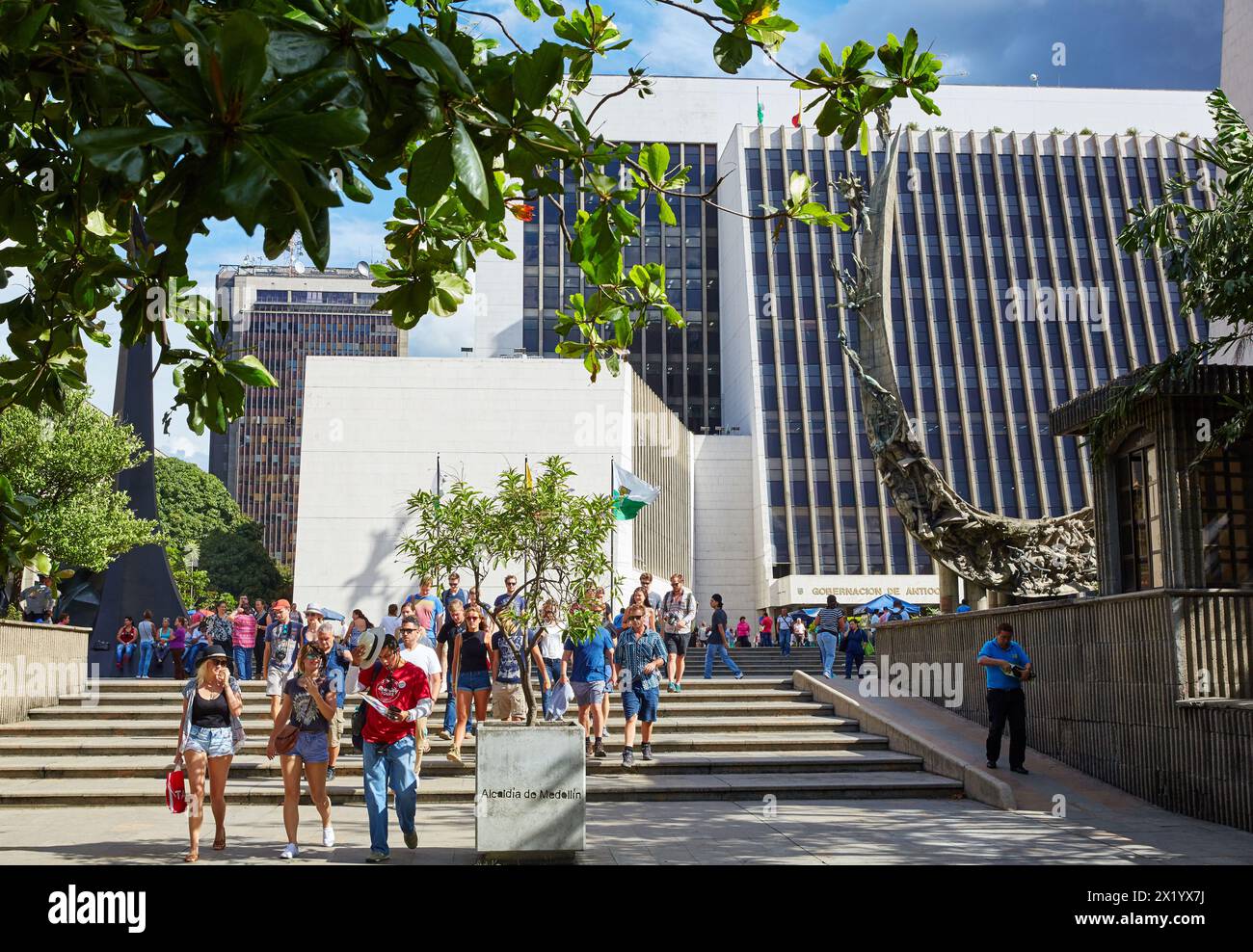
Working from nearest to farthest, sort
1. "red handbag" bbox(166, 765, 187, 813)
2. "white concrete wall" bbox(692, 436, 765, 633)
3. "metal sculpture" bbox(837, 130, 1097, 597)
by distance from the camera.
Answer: "red handbag" bbox(166, 765, 187, 813) < "metal sculpture" bbox(837, 130, 1097, 597) < "white concrete wall" bbox(692, 436, 765, 633)

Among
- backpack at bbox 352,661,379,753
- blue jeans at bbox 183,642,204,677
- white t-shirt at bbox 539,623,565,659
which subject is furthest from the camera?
blue jeans at bbox 183,642,204,677

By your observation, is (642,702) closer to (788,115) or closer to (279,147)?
(279,147)

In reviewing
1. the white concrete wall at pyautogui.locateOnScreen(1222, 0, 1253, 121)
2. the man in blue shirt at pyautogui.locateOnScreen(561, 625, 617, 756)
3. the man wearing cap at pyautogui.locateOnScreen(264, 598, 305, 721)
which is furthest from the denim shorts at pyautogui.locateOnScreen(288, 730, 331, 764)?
the white concrete wall at pyautogui.locateOnScreen(1222, 0, 1253, 121)

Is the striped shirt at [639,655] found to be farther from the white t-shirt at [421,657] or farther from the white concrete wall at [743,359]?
the white concrete wall at [743,359]

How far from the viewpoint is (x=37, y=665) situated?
1677 cm

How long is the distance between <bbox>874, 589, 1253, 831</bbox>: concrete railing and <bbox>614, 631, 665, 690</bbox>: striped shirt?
4.52 m

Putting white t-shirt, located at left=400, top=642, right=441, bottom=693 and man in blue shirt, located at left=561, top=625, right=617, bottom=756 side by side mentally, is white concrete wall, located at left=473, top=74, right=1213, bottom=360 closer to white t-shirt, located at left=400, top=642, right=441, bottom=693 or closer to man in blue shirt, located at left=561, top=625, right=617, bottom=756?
man in blue shirt, located at left=561, top=625, right=617, bottom=756

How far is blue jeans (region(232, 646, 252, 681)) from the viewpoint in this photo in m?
19.7

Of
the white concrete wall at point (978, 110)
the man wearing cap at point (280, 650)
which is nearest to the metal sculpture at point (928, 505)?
the man wearing cap at point (280, 650)
